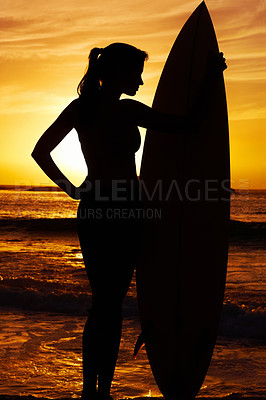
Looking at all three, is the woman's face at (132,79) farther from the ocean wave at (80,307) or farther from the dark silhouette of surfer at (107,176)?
the ocean wave at (80,307)

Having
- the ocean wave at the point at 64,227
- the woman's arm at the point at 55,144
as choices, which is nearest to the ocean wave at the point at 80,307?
the woman's arm at the point at 55,144

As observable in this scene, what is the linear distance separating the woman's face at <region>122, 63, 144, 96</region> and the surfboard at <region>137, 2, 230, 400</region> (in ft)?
1.45

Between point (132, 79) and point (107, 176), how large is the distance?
444 millimetres

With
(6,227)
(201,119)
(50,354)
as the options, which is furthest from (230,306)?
(6,227)

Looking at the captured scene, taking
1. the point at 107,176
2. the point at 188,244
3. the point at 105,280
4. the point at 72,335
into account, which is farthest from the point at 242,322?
the point at 107,176

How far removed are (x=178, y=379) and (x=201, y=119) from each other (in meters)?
1.31

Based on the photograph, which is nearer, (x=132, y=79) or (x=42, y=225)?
(x=132, y=79)

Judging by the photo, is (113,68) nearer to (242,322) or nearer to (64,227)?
(242,322)

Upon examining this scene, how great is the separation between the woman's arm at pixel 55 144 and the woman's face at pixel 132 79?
0.79ft

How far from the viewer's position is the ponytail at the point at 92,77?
2.19 m

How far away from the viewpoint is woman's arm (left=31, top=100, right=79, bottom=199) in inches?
86.5

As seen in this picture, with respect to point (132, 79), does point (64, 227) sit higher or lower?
lower

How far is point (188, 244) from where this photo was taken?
2559 millimetres

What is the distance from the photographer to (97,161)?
2205 millimetres
